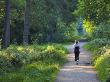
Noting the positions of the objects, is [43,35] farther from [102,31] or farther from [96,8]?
[96,8]

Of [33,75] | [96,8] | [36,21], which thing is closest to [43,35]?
[36,21]

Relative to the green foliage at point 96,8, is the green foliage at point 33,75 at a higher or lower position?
lower

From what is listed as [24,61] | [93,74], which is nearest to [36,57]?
[24,61]

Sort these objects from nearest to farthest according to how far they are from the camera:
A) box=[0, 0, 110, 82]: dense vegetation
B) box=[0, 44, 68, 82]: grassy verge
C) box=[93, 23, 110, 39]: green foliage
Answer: box=[0, 44, 68, 82]: grassy verge < box=[0, 0, 110, 82]: dense vegetation < box=[93, 23, 110, 39]: green foliage

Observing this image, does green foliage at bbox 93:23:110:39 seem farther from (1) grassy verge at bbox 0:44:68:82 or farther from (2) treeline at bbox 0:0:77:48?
(1) grassy verge at bbox 0:44:68:82

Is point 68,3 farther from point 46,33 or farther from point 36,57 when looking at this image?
point 36,57

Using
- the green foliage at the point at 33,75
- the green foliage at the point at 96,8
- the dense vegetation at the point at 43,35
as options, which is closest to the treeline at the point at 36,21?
the dense vegetation at the point at 43,35

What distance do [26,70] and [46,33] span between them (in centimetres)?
3361

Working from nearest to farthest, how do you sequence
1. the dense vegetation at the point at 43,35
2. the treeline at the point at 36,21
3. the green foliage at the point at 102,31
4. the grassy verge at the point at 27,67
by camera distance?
the grassy verge at the point at 27,67
the dense vegetation at the point at 43,35
the green foliage at the point at 102,31
the treeline at the point at 36,21

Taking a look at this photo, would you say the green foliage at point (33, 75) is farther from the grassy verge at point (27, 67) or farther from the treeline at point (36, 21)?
the treeline at point (36, 21)

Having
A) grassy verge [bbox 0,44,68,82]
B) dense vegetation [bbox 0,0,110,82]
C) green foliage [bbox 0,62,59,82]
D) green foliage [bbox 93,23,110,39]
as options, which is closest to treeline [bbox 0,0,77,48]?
dense vegetation [bbox 0,0,110,82]

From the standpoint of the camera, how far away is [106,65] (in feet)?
70.3

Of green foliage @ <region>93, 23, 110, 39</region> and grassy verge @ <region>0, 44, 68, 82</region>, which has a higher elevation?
green foliage @ <region>93, 23, 110, 39</region>

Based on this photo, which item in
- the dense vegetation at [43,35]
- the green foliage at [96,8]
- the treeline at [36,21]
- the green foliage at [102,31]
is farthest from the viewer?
the treeline at [36,21]
